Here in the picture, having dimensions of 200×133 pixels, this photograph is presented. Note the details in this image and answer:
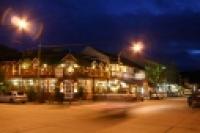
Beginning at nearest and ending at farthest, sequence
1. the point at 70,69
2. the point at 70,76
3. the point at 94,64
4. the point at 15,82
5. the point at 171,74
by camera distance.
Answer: the point at 70,76, the point at 70,69, the point at 94,64, the point at 15,82, the point at 171,74

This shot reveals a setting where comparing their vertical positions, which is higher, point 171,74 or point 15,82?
point 171,74

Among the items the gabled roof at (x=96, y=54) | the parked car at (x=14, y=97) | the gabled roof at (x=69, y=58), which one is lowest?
the parked car at (x=14, y=97)

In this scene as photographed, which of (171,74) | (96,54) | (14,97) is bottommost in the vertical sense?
(14,97)

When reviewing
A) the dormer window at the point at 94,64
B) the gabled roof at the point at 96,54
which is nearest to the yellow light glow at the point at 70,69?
the dormer window at the point at 94,64

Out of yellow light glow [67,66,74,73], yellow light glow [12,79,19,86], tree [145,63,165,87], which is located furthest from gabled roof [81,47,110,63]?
tree [145,63,165,87]

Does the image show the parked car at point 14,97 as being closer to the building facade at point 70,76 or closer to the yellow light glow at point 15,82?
the building facade at point 70,76

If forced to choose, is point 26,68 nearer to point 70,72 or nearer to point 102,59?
point 70,72

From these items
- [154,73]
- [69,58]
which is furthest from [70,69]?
[154,73]

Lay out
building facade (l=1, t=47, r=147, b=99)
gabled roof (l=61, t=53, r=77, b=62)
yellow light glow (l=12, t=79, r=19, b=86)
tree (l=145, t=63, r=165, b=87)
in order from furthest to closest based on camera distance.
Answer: tree (l=145, t=63, r=165, b=87), yellow light glow (l=12, t=79, r=19, b=86), gabled roof (l=61, t=53, r=77, b=62), building facade (l=1, t=47, r=147, b=99)

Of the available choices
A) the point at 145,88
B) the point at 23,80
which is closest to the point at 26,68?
the point at 23,80

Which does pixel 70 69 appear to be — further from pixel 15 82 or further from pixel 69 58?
pixel 15 82

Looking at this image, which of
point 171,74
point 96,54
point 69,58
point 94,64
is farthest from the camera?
point 171,74

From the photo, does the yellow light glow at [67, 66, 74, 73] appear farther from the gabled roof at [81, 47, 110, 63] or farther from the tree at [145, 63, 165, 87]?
the tree at [145, 63, 165, 87]

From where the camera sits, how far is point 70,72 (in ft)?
200
